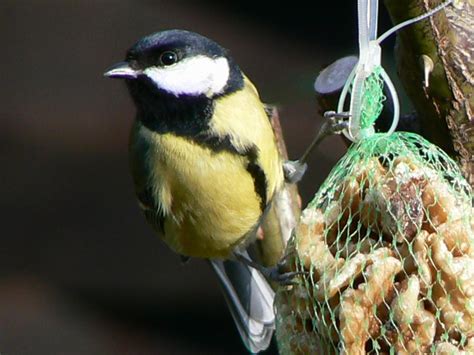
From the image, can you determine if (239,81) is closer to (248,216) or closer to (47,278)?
(248,216)

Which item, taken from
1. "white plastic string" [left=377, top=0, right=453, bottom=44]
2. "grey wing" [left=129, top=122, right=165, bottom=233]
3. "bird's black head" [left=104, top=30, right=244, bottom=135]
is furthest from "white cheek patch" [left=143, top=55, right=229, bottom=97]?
"white plastic string" [left=377, top=0, right=453, bottom=44]

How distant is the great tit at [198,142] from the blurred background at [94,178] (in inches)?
52.6

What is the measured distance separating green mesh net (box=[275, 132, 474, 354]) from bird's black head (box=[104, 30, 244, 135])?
1.61 ft

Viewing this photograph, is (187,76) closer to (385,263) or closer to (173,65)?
(173,65)

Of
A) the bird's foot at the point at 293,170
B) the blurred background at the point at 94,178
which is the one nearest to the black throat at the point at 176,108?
the bird's foot at the point at 293,170

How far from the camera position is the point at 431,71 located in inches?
72.0

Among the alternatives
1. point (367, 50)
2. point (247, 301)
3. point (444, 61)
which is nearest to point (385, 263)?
point (367, 50)

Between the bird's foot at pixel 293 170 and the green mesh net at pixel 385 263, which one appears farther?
the bird's foot at pixel 293 170

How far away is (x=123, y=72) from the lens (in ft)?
6.76

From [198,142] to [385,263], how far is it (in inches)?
26.2

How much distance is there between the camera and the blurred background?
139 inches

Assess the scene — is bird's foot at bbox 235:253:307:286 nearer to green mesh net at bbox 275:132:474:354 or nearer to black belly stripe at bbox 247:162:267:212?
green mesh net at bbox 275:132:474:354

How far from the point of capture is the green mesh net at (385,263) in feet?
4.95

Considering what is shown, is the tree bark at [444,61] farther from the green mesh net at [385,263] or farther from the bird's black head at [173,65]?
the bird's black head at [173,65]
